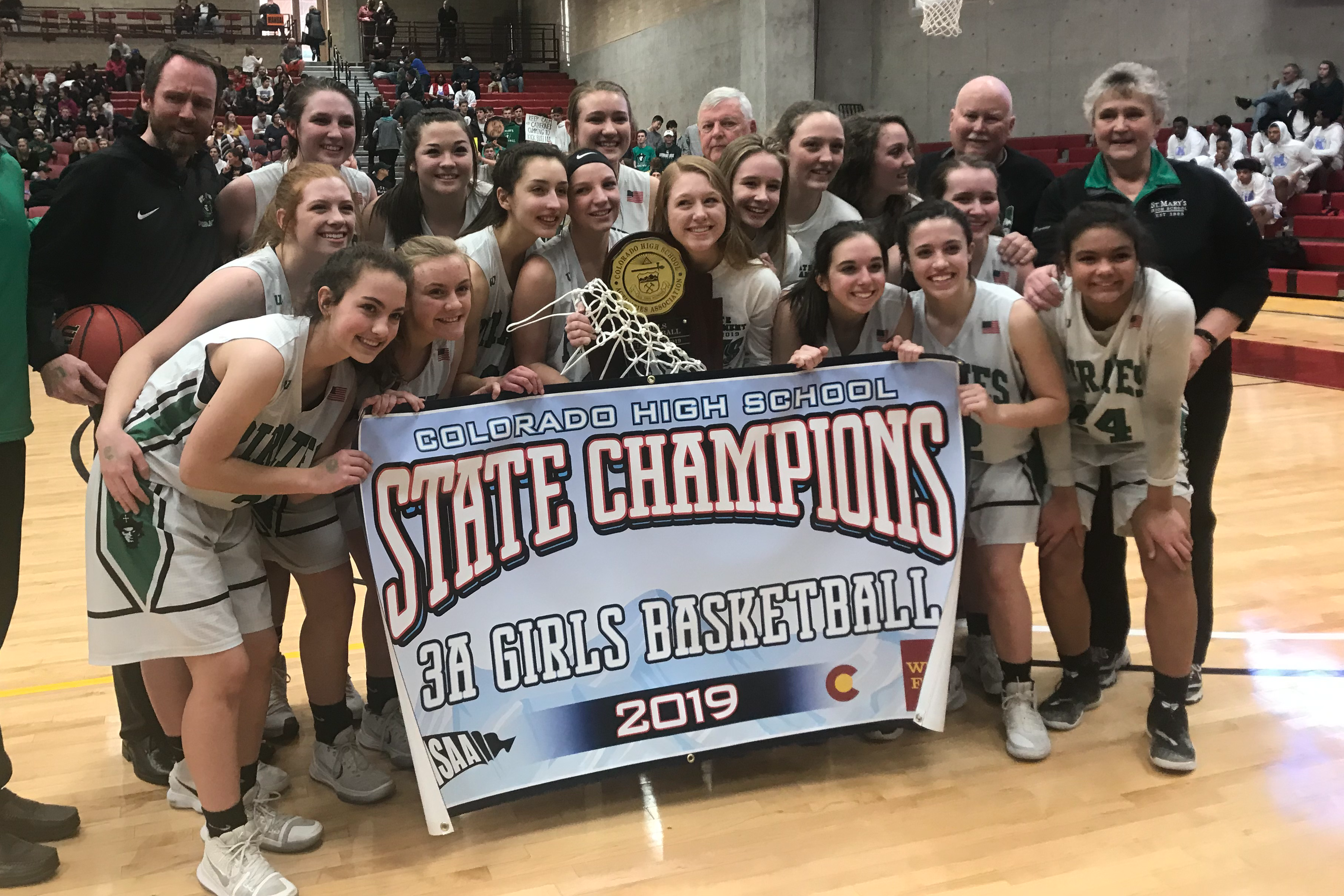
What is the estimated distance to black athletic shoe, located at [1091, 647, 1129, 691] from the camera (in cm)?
372

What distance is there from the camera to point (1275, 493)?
19.1 ft

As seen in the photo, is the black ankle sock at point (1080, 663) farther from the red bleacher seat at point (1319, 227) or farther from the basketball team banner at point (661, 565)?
the red bleacher seat at point (1319, 227)

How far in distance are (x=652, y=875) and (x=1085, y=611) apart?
1.75 m

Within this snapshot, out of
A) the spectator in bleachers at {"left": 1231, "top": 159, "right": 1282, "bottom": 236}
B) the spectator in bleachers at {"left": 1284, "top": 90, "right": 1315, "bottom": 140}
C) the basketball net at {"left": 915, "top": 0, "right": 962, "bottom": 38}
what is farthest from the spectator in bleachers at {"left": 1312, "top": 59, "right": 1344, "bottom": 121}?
the basketball net at {"left": 915, "top": 0, "right": 962, "bottom": 38}

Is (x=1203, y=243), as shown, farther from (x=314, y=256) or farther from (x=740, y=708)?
(x=314, y=256)

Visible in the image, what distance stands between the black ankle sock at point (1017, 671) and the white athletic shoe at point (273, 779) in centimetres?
236

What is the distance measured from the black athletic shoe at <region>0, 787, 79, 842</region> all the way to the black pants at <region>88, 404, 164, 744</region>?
0.37 meters

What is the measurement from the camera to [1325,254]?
526 inches

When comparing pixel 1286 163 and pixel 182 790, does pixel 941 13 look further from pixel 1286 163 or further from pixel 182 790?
pixel 182 790

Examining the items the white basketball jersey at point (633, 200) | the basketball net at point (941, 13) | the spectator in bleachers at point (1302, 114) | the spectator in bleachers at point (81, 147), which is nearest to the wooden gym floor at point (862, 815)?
the white basketball jersey at point (633, 200)

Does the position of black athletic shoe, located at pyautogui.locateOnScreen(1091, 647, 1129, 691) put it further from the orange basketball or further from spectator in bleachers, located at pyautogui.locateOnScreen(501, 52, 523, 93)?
spectator in bleachers, located at pyautogui.locateOnScreen(501, 52, 523, 93)

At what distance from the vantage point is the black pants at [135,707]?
10.8 feet

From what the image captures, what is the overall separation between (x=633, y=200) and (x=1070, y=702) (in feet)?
8.04

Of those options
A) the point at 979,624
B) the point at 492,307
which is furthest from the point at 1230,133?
the point at 492,307
